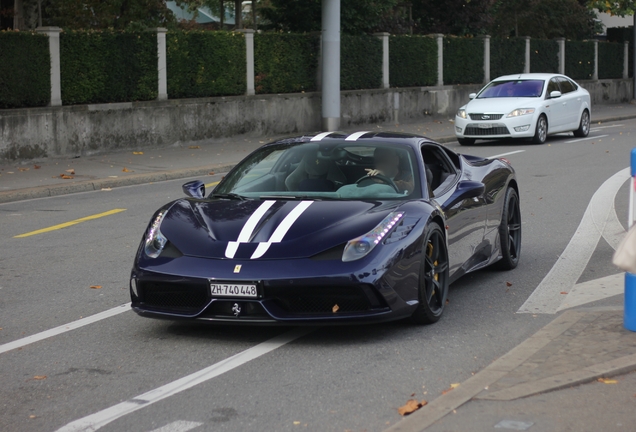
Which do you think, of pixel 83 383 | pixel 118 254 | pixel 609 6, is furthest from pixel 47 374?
pixel 609 6

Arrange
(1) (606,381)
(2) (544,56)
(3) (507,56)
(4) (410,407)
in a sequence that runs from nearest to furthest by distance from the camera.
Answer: (4) (410,407) → (1) (606,381) → (3) (507,56) → (2) (544,56)

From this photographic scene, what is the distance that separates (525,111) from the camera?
23891 millimetres

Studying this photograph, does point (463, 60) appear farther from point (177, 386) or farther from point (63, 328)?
point (177, 386)

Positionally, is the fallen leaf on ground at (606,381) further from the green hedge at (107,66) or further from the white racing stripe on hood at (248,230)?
the green hedge at (107,66)

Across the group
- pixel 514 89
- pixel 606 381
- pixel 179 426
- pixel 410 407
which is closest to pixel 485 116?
pixel 514 89

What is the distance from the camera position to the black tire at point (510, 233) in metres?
8.95

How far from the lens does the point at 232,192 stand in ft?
24.7

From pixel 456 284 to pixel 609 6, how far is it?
3684 centimetres

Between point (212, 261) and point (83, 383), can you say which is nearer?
point (83, 383)

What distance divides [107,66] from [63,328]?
53.0ft

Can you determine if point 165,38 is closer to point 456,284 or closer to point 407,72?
point 407,72

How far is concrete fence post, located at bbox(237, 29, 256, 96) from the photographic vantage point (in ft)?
86.2

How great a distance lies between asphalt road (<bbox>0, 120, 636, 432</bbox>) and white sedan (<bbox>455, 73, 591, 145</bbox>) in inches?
530

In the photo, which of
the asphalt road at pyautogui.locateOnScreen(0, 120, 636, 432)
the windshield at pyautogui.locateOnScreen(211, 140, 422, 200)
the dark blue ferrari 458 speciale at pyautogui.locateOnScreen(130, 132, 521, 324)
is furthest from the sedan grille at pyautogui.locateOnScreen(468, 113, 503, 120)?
the windshield at pyautogui.locateOnScreen(211, 140, 422, 200)
